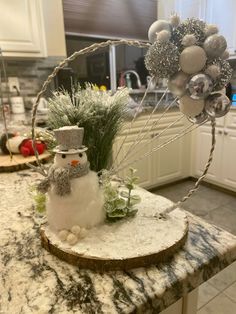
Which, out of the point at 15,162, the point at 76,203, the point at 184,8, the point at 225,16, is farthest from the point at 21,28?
the point at 76,203

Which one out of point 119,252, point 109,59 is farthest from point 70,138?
point 109,59

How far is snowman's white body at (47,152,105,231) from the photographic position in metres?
0.45

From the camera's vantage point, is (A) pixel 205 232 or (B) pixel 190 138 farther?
(B) pixel 190 138

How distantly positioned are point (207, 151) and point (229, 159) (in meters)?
A: 0.27

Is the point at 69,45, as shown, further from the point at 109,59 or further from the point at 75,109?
the point at 75,109

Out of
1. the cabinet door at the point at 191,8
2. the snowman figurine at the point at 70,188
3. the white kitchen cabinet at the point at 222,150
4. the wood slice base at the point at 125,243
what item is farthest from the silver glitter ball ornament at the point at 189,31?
the cabinet door at the point at 191,8

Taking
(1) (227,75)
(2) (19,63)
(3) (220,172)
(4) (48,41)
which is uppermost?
(4) (48,41)

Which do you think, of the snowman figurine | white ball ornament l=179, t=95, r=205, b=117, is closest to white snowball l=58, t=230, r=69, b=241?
the snowman figurine

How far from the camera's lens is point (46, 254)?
47 cm

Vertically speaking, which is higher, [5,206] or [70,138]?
[70,138]

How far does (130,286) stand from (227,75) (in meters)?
0.38

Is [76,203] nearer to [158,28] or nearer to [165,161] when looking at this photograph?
[158,28]

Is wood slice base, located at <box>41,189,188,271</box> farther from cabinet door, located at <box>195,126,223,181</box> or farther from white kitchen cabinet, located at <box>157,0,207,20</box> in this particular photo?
white kitchen cabinet, located at <box>157,0,207,20</box>

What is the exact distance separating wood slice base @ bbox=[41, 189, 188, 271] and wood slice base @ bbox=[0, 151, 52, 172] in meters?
0.53
